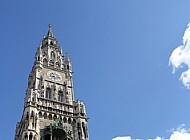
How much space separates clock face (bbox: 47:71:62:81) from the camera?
64875mm

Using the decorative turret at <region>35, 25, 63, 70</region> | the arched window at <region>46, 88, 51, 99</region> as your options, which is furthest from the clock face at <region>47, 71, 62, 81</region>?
the arched window at <region>46, 88, 51, 99</region>

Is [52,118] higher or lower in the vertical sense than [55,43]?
lower

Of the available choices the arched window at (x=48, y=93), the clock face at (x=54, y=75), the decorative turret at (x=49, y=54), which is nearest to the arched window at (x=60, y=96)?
the arched window at (x=48, y=93)

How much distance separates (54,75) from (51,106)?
9.22m

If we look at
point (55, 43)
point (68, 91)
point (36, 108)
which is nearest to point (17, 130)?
point (36, 108)

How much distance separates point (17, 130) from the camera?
59188mm

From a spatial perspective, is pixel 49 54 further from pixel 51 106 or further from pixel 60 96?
pixel 51 106

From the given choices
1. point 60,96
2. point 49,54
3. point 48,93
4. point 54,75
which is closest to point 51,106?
point 48,93

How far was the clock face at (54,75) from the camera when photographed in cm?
6488

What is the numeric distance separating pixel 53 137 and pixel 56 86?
12.4 metres

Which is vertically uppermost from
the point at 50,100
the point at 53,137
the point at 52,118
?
the point at 50,100

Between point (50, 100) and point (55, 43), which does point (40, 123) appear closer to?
point (50, 100)

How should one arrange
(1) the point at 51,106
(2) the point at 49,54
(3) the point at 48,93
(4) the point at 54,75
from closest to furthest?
1. (1) the point at 51,106
2. (3) the point at 48,93
3. (4) the point at 54,75
4. (2) the point at 49,54

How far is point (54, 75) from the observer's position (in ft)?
216
